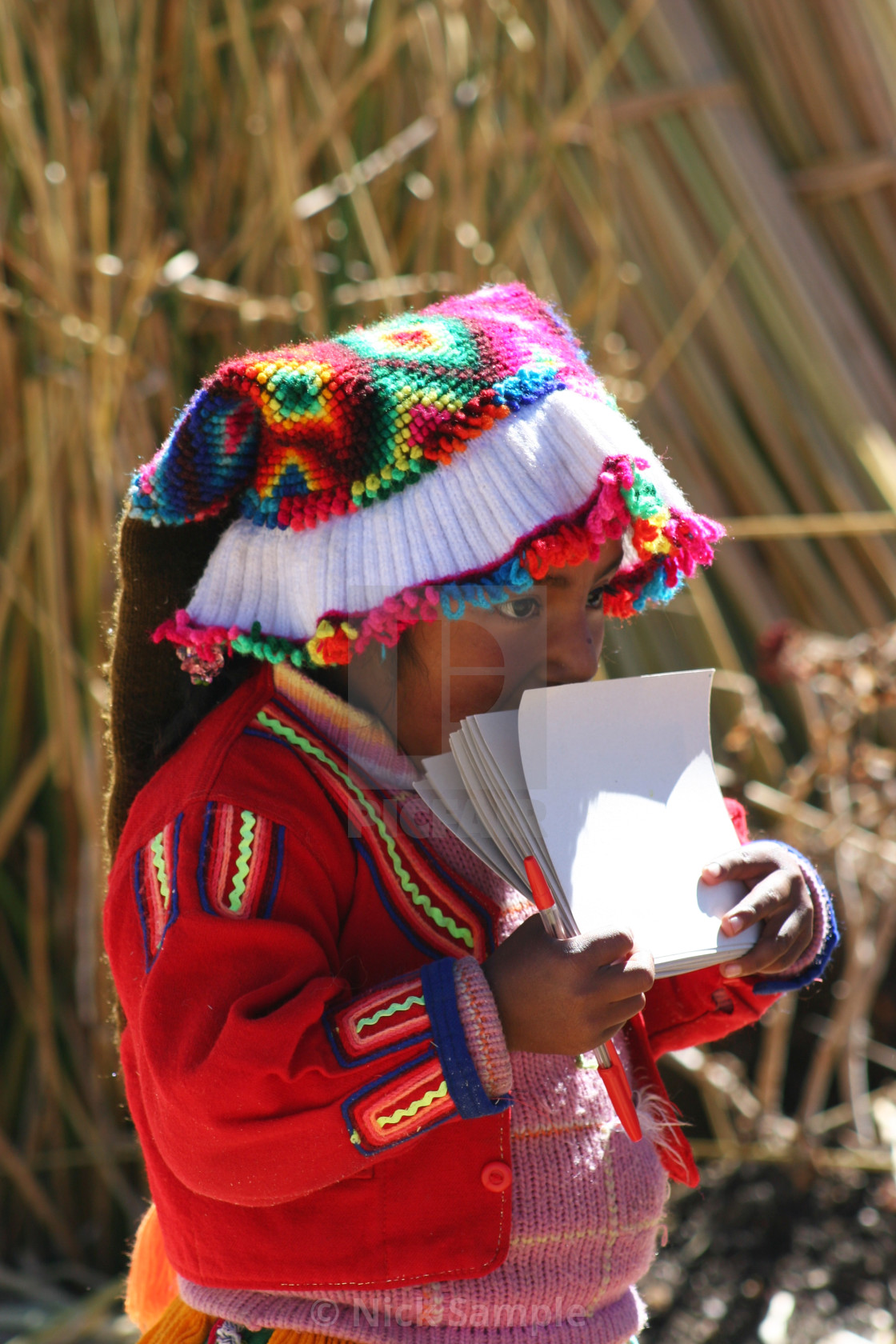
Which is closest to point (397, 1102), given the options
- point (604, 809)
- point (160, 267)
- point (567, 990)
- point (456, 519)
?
point (567, 990)

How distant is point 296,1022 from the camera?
671mm

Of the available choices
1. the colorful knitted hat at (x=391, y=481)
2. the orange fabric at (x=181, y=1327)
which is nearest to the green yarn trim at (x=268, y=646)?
the colorful knitted hat at (x=391, y=481)

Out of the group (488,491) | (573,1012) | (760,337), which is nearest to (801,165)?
(760,337)

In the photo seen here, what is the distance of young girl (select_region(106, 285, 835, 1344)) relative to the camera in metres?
0.69

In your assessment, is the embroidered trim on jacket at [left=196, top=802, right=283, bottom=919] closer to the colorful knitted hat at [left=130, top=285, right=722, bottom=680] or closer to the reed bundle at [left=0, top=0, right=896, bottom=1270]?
the colorful knitted hat at [left=130, top=285, right=722, bottom=680]

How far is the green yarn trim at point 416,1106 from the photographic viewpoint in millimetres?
682

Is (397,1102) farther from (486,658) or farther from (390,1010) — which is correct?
(486,658)

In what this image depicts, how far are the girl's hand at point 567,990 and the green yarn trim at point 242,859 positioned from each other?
6.2 inches

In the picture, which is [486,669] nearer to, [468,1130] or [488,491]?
[488,491]

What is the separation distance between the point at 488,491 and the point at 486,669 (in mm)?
121

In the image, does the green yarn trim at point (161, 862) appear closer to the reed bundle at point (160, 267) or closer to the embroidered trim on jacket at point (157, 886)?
the embroidered trim on jacket at point (157, 886)

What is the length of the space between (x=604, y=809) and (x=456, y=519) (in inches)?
8.2

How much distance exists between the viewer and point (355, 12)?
156 cm

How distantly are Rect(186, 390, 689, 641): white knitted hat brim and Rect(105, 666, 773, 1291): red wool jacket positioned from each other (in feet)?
0.36
